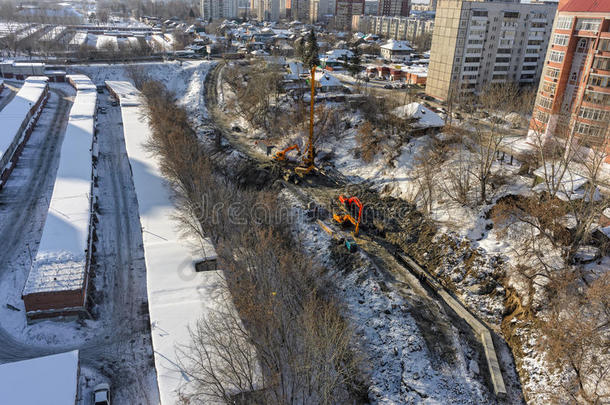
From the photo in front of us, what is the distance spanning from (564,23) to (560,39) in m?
1.38

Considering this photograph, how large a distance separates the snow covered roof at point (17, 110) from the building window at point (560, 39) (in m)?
56.0

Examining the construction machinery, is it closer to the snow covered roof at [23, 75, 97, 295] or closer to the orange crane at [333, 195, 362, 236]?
the orange crane at [333, 195, 362, 236]

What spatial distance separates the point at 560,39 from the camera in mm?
38812

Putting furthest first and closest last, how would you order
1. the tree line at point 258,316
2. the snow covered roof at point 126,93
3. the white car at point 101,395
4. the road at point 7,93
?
the road at point 7,93
the snow covered roof at point 126,93
the white car at point 101,395
the tree line at point 258,316

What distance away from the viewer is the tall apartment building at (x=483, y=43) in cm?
6178

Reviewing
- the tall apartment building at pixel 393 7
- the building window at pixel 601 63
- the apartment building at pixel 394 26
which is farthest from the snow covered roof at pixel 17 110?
the tall apartment building at pixel 393 7

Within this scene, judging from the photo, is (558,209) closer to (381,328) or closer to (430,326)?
(430,326)

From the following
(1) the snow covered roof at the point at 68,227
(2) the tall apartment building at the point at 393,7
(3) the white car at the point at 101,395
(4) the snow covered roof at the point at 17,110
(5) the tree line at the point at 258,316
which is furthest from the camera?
(2) the tall apartment building at the point at 393,7

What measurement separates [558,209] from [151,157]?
1421 inches

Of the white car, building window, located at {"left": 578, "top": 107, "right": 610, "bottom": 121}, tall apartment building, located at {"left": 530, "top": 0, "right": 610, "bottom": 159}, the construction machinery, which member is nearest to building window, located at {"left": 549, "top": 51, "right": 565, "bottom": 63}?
tall apartment building, located at {"left": 530, "top": 0, "right": 610, "bottom": 159}

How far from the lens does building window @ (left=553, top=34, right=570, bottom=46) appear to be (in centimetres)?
3809

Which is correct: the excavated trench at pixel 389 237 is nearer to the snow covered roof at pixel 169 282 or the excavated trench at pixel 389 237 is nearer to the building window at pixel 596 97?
the snow covered roof at pixel 169 282

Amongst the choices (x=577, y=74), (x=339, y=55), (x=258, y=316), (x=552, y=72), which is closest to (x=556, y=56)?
(x=552, y=72)

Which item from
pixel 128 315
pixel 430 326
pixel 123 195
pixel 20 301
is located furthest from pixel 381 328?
pixel 123 195
